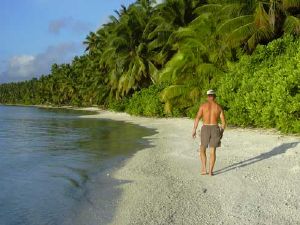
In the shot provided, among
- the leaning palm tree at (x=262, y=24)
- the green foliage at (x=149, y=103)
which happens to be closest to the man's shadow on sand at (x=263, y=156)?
the leaning palm tree at (x=262, y=24)

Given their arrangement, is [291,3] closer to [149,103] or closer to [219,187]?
[219,187]

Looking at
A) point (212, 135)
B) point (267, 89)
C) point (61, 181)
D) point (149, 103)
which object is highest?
point (267, 89)

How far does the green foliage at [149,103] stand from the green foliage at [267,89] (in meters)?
13.3

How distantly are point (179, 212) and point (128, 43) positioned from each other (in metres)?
38.6

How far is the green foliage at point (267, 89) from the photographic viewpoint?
17.5 metres

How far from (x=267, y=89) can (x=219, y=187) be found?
34.5 ft

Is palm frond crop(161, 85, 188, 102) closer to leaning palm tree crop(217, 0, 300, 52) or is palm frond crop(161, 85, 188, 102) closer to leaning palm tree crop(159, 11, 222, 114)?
leaning palm tree crop(159, 11, 222, 114)

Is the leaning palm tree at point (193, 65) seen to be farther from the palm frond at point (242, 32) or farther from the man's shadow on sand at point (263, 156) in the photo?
the man's shadow on sand at point (263, 156)

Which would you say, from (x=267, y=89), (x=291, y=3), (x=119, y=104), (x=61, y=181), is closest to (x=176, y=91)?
(x=291, y=3)

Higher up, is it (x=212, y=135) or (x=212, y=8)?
(x=212, y=8)

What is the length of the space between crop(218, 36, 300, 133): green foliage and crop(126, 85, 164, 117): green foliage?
1332 cm

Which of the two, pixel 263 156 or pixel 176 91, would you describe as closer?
pixel 263 156

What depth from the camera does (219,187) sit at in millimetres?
9734

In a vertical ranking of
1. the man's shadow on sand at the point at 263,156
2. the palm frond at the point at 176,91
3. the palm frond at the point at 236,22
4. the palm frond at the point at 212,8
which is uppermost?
the palm frond at the point at 212,8
